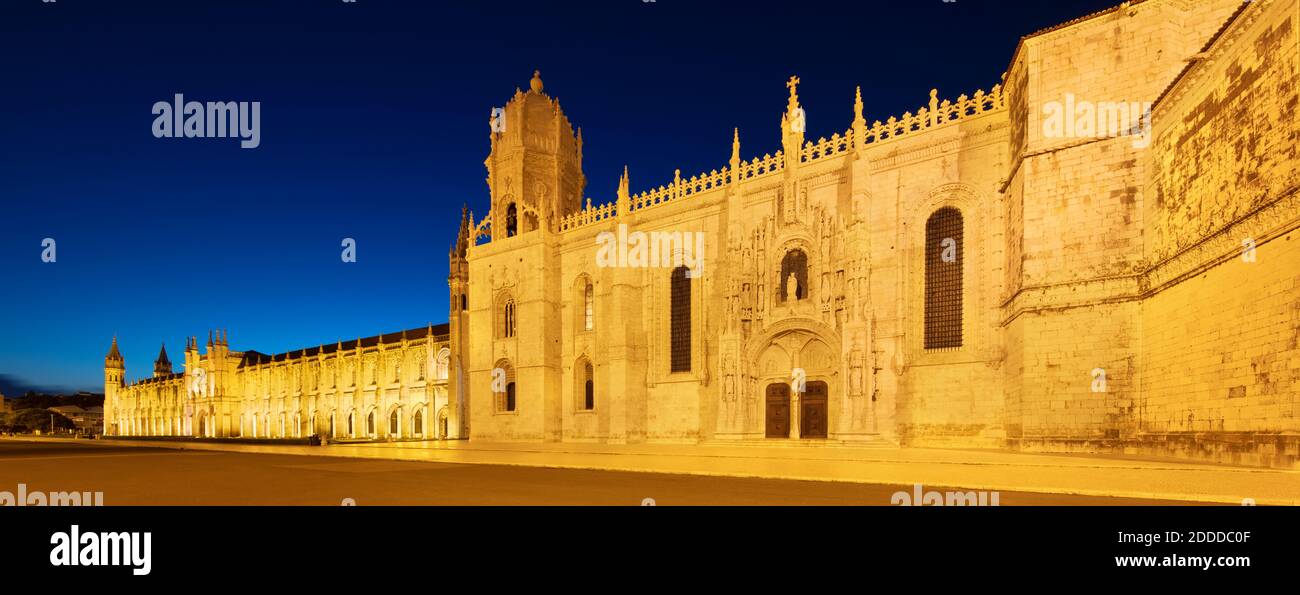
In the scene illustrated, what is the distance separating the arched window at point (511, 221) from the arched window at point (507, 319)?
4164 millimetres

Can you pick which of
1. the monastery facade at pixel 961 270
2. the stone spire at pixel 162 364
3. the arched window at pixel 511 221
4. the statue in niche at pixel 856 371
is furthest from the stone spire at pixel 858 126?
the stone spire at pixel 162 364

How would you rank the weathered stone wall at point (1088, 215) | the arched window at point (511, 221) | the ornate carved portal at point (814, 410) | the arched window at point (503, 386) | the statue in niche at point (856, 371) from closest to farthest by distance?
1. the weathered stone wall at point (1088, 215)
2. the statue in niche at point (856, 371)
3. the ornate carved portal at point (814, 410)
4. the arched window at point (503, 386)
5. the arched window at point (511, 221)

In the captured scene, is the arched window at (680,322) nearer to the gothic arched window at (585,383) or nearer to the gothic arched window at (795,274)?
the gothic arched window at (795,274)

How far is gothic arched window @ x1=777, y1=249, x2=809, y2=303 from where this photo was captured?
27484mm

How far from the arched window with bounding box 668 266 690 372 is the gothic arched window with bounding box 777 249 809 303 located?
5.24 metres

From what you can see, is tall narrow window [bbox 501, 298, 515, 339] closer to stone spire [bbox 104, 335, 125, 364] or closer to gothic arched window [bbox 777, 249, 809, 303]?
gothic arched window [bbox 777, 249, 809, 303]

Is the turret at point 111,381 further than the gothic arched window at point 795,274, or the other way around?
the turret at point 111,381

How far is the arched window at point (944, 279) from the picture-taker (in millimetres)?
23734

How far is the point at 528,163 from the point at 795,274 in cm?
1928

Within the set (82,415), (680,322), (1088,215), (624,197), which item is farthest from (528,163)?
(82,415)

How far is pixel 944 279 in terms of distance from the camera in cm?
2412

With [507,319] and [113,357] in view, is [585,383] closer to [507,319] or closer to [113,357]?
[507,319]
